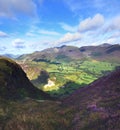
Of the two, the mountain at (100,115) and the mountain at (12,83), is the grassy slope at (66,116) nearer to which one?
the mountain at (100,115)

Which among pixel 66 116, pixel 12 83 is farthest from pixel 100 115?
pixel 12 83

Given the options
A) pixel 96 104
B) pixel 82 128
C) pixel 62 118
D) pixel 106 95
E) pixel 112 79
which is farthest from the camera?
pixel 112 79

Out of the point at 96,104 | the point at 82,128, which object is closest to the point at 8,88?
the point at 96,104

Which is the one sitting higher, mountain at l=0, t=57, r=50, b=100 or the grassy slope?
mountain at l=0, t=57, r=50, b=100

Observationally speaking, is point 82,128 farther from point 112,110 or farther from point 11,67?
point 11,67

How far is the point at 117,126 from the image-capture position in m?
23.8

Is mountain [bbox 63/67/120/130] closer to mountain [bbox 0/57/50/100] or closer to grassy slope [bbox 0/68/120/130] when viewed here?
grassy slope [bbox 0/68/120/130]

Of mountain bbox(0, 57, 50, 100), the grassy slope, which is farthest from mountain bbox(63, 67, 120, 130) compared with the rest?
mountain bbox(0, 57, 50, 100)

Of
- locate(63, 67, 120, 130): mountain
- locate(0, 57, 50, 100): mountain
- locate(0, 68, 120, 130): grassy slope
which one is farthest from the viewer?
locate(0, 57, 50, 100): mountain

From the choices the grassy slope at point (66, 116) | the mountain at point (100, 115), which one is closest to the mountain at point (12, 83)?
the grassy slope at point (66, 116)

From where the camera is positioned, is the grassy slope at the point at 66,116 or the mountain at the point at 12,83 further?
the mountain at the point at 12,83

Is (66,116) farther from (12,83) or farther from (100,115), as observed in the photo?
(12,83)

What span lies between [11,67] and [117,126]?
43.7 metres

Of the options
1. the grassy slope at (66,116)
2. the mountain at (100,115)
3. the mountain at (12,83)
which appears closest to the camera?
the mountain at (100,115)
